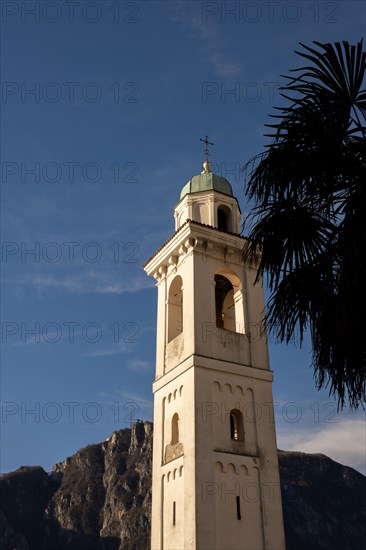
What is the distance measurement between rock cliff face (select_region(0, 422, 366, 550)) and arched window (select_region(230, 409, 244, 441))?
392 ft

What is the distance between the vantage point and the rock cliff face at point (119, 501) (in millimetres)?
146375

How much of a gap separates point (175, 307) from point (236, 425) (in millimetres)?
6614

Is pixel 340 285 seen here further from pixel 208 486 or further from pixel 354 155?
pixel 208 486

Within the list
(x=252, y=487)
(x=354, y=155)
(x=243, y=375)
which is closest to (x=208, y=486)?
(x=252, y=487)

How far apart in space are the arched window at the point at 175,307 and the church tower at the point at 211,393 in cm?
5

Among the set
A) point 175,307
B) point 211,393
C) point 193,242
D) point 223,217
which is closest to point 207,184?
point 223,217

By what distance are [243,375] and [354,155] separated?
16925mm

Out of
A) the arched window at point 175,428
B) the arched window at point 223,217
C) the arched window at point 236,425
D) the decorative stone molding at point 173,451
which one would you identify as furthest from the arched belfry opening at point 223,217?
the decorative stone molding at point 173,451

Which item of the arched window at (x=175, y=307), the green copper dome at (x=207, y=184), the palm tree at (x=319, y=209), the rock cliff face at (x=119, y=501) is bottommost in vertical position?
the palm tree at (x=319, y=209)

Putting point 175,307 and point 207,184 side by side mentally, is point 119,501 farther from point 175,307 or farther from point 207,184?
point 207,184

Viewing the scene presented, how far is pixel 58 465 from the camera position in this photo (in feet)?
569

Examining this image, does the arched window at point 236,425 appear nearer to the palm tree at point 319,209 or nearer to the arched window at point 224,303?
the arched window at point 224,303

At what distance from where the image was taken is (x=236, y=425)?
2659 cm

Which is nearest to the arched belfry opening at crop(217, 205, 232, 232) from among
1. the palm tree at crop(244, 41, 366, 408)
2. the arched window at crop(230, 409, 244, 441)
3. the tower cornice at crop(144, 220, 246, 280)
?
the tower cornice at crop(144, 220, 246, 280)
